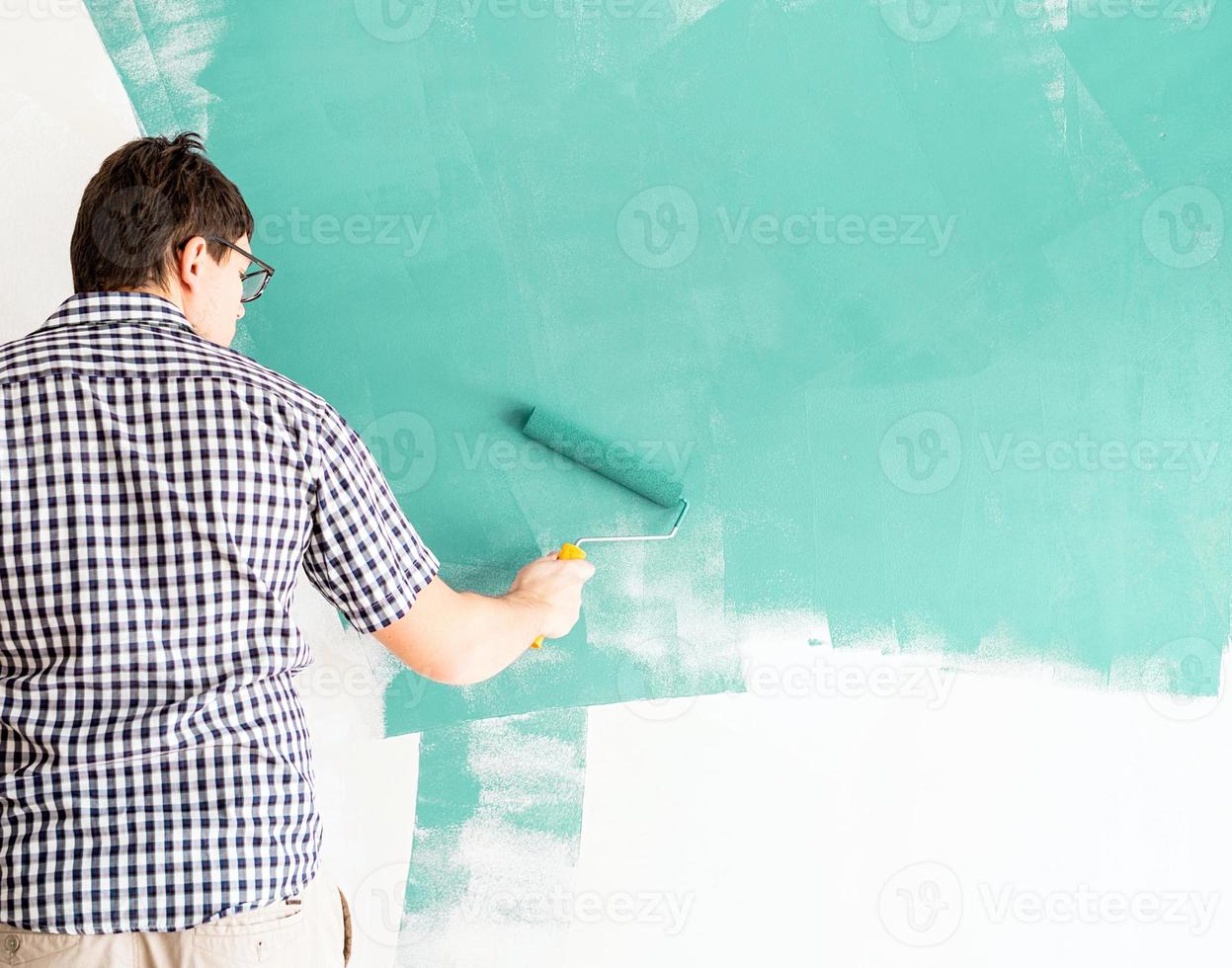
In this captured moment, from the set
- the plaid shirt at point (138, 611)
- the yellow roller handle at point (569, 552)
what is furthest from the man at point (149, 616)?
the yellow roller handle at point (569, 552)

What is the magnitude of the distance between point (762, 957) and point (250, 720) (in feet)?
2.70

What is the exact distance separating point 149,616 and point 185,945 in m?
0.29

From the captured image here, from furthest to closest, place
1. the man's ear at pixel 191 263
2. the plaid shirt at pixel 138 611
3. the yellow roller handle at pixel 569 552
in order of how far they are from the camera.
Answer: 1. the yellow roller handle at pixel 569 552
2. the man's ear at pixel 191 263
3. the plaid shirt at pixel 138 611

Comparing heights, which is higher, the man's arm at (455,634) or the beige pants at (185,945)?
the man's arm at (455,634)

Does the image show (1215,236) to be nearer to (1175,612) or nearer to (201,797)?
(1175,612)

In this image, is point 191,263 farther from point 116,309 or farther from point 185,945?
point 185,945

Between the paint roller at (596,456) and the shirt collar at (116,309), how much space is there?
48 cm

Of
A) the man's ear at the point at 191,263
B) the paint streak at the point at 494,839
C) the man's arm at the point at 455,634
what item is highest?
the man's ear at the point at 191,263

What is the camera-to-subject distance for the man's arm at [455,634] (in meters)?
0.95

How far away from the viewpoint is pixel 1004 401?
4.35 feet

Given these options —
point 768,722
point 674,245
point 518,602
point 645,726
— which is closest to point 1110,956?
point 768,722

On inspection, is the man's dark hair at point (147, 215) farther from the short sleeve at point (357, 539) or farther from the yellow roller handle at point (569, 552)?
the yellow roller handle at point (569, 552)

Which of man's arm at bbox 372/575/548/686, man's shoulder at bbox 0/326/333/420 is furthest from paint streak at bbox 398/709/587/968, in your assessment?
man's shoulder at bbox 0/326/333/420

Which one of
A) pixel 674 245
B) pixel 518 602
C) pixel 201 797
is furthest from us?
pixel 674 245
